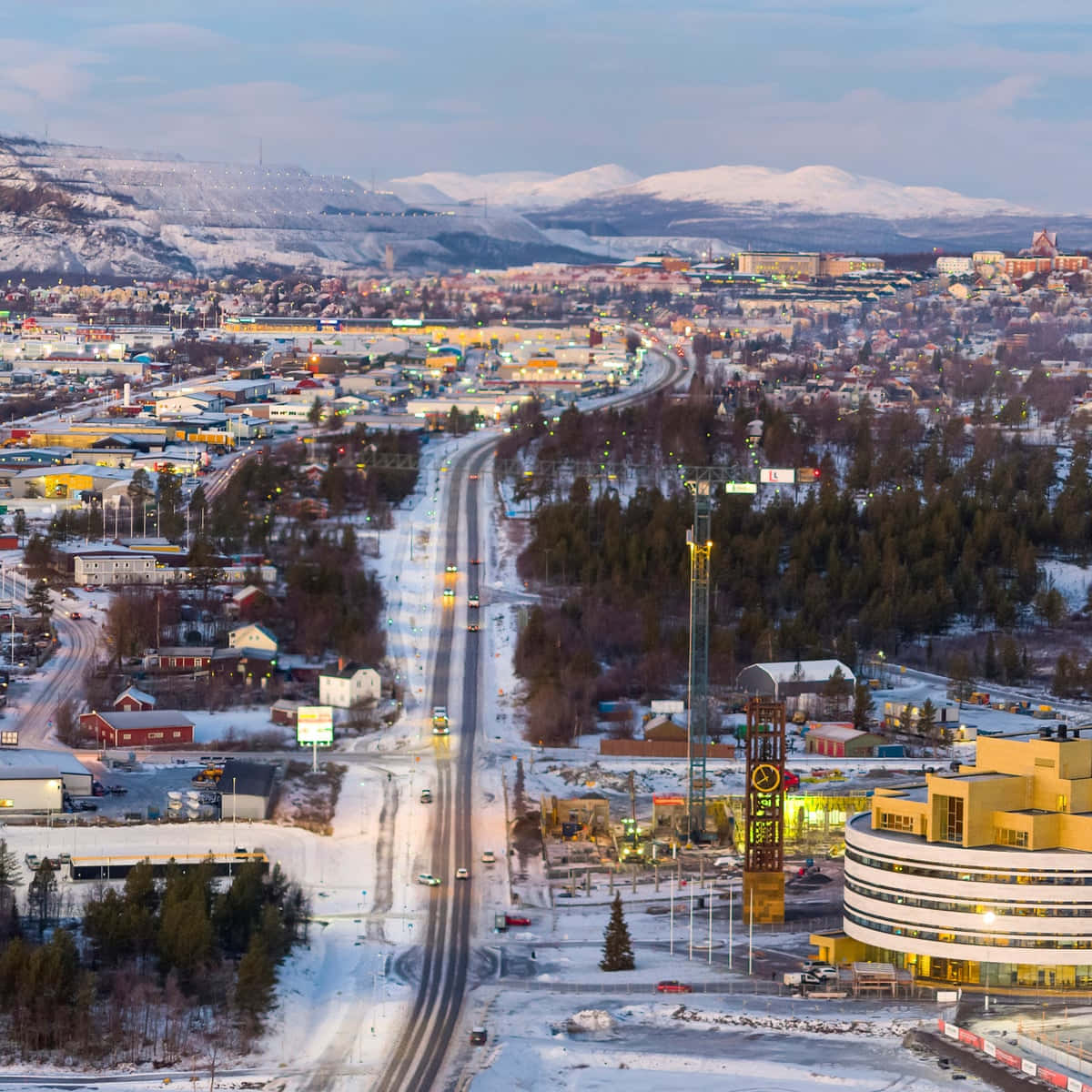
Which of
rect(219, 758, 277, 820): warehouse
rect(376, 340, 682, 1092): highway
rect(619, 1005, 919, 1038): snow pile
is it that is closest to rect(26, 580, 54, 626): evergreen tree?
rect(376, 340, 682, 1092): highway

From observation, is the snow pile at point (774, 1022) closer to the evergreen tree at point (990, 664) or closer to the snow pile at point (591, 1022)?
the snow pile at point (591, 1022)

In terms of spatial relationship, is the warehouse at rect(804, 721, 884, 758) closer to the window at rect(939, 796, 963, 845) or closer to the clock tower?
the clock tower

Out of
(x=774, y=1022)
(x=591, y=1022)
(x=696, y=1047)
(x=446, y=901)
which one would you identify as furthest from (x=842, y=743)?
(x=696, y=1047)

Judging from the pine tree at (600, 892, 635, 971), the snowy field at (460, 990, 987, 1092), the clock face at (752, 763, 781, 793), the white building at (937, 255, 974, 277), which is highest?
the white building at (937, 255, 974, 277)

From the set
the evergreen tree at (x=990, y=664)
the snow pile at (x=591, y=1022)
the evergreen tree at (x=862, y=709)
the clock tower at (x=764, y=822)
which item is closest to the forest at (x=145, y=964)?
the snow pile at (x=591, y=1022)

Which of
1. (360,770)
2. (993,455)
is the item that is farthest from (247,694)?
(993,455)
